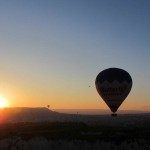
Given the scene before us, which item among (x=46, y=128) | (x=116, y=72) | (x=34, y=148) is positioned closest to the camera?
(x=34, y=148)

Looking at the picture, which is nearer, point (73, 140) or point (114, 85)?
point (73, 140)

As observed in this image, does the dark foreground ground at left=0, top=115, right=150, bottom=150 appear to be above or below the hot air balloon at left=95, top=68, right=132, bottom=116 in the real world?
below

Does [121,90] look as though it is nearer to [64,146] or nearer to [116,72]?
[116,72]

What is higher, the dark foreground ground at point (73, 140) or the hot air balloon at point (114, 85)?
the hot air balloon at point (114, 85)

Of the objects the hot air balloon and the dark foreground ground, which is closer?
the dark foreground ground

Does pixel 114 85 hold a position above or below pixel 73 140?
above

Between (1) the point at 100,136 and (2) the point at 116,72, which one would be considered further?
(2) the point at 116,72

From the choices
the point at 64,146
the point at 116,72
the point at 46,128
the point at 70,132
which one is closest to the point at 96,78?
the point at 116,72

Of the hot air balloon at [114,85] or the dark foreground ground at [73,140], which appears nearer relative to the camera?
the dark foreground ground at [73,140]
